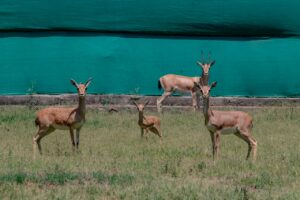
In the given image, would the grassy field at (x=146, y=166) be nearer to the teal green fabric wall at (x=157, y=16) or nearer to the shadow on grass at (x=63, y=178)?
the shadow on grass at (x=63, y=178)

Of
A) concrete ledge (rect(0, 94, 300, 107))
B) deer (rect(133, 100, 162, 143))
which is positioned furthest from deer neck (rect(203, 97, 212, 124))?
concrete ledge (rect(0, 94, 300, 107))

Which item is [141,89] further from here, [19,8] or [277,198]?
[277,198]

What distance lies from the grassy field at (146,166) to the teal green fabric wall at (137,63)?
425 centimetres

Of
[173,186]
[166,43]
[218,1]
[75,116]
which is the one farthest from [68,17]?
[173,186]

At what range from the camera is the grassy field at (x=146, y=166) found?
9.63 m

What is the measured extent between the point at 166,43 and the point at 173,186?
43.0 ft

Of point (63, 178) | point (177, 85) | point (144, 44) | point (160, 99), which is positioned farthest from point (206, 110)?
point (144, 44)

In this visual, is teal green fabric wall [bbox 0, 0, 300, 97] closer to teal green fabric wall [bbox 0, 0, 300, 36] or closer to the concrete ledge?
teal green fabric wall [bbox 0, 0, 300, 36]

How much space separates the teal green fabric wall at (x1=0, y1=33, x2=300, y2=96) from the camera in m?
22.5

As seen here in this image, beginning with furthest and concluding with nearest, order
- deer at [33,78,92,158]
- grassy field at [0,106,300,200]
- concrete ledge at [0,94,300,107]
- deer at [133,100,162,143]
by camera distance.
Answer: concrete ledge at [0,94,300,107] → deer at [133,100,162,143] → deer at [33,78,92,158] → grassy field at [0,106,300,200]

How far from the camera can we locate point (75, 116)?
13.4 meters

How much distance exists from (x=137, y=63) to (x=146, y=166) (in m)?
11.1

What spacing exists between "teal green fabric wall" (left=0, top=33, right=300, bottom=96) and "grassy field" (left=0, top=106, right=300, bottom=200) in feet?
14.0

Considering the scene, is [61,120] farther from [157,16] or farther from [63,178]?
[157,16]
